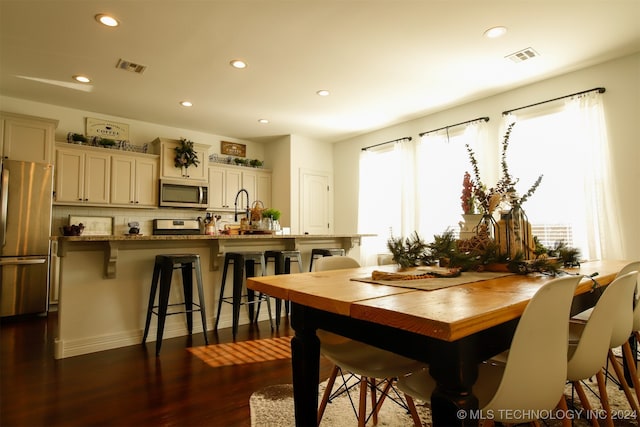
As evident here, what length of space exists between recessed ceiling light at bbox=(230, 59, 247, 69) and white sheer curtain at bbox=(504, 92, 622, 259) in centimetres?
306

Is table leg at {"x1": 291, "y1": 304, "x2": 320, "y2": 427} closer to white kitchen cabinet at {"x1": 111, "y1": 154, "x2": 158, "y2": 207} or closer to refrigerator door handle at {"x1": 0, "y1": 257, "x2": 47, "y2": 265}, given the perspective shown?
refrigerator door handle at {"x1": 0, "y1": 257, "x2": 47, "y2": 265}

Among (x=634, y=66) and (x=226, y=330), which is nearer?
(x=634, y=66)

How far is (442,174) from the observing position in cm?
480

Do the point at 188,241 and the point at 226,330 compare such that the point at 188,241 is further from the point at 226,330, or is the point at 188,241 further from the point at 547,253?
the point at 547,253

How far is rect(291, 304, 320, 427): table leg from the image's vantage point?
1356mm

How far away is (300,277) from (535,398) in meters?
0.96

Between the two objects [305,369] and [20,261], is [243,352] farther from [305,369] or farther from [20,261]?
[20,261]

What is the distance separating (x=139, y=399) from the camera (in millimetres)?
2113

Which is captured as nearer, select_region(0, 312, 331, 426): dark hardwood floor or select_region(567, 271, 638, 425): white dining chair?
select_region(567, 271, 638, 425): white dining chair

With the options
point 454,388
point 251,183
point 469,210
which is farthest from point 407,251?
point 251,183

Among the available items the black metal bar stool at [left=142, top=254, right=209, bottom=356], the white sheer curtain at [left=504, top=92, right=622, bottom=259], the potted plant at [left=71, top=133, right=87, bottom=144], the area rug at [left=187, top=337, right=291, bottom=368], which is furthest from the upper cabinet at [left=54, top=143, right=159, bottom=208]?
the white sheer curtain at [left=504, top=92, right=622, bottom=259]

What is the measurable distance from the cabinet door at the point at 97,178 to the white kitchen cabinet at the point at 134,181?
7cm

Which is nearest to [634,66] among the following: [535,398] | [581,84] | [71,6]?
[581,84]

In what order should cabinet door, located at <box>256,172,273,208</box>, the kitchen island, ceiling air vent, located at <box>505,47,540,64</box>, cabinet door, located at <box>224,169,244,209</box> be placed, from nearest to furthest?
the kitchen island < ceiling air vent, located at <box>505,47,540,64</box> < cabinet door, located at <box>224,169,244,209</box> < cabinet door, located at <box>256,172,273,208</box>
